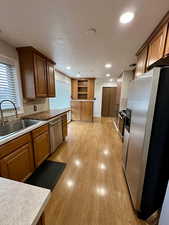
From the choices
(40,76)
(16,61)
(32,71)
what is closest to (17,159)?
(32,71)

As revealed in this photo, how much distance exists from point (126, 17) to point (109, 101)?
5313 millimetres

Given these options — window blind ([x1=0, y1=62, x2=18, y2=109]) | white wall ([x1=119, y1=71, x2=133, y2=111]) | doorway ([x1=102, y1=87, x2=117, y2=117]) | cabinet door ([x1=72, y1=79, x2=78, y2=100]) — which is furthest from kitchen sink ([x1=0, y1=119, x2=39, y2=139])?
doorway ([x1=102, y1=87, x2=117, y2=117])

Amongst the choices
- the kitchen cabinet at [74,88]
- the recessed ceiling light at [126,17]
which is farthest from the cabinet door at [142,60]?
the kitchen cabinet at [74,88]

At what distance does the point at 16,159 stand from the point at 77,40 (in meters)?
2.10

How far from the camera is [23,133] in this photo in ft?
5.10

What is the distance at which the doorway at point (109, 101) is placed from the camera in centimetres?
634

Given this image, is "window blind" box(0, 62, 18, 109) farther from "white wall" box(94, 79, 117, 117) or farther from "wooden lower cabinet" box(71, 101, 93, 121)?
"white wall" box(94, 79, 117, 117)

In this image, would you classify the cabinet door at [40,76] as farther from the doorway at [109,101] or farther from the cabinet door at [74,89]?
the doorway at [109,101]

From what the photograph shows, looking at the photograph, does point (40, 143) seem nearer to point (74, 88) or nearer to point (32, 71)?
point (32, 71)

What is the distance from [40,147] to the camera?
1.99m

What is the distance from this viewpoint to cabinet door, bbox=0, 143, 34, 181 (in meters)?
1.29

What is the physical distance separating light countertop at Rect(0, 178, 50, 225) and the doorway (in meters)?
6.22

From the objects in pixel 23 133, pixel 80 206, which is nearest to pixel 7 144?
pixel 23 133

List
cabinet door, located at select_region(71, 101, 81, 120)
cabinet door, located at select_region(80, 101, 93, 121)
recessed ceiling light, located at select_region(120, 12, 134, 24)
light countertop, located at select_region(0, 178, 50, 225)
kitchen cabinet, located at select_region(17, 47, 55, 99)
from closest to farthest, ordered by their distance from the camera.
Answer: light countertop, located at select_region(0, 178, 50, 225)
recessed ceiling light, located at select_region(120, 12, 134, 24)
kitchen cabinet, located at select_region(17, 47, 55, 99)
cabinet door, located at select_region(80, 101, 93, 121)
cabinet door, located at select_region(71, 101, 81, 120)
